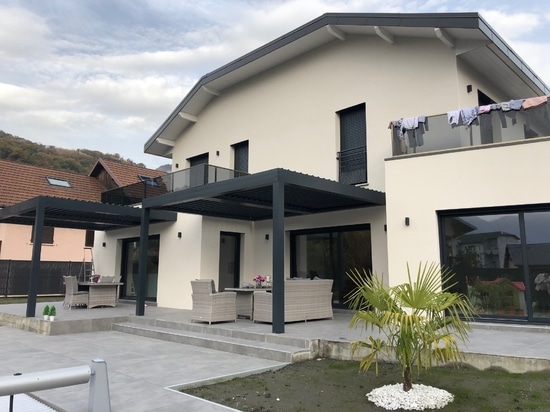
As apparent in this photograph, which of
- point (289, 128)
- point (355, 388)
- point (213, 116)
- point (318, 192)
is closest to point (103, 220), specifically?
point (213, 116)

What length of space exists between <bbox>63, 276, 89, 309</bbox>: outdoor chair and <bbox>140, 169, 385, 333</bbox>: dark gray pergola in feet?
9.29

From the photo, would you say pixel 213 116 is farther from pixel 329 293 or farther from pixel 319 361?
pixel 319 361

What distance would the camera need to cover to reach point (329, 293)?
930cm

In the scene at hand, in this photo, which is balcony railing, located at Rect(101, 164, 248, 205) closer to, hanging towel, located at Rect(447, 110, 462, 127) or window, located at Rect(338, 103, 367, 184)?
window, located at Rect(338, 103, 367, 184)

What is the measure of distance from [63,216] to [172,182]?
385cm

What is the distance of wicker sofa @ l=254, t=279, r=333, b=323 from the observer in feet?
28.0

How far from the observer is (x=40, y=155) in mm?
33719

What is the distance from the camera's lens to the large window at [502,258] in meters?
7.49

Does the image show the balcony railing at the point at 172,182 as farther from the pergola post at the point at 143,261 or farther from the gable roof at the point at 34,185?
the gable roof at the point at 34,185

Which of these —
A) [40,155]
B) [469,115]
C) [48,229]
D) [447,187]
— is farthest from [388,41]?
[40,155]

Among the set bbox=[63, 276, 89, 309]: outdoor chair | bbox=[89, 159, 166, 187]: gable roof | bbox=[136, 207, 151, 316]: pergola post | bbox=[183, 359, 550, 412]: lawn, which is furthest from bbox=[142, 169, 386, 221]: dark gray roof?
bbox=[89, 159, 166, 187]: gable roof

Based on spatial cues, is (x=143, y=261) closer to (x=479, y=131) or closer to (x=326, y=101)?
(x=326, y=101)

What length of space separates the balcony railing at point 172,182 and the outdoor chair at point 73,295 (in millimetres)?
3559

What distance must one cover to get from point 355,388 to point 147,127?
45.6 metres
